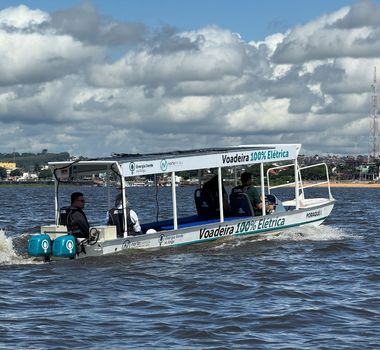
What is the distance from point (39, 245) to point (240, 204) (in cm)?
648

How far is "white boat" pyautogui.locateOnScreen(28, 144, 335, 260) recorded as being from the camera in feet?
67.2

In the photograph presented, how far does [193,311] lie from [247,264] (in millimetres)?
5918

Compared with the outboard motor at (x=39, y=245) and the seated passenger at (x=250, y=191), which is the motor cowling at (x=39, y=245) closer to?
the outboard motor at (x=39, y=245)

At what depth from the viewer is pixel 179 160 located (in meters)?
22.7

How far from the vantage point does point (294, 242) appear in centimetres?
2489

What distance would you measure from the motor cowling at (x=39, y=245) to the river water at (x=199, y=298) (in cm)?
32

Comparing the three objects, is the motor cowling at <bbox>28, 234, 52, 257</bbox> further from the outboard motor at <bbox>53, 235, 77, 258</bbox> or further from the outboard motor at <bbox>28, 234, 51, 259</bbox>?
the outboard motor at <bbox>53, 235, 77, 258</bbox>

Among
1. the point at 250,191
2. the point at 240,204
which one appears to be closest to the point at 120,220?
the point at 240,204

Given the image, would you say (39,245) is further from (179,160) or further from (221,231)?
(221,231)

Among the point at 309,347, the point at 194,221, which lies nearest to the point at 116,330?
the point at 309,347

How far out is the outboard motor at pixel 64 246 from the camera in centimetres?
2000

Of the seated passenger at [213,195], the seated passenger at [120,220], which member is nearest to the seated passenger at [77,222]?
the seated passenger at [120,220]

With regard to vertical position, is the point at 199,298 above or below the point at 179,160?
below

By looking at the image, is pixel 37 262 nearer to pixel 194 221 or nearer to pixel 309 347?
pixel 194 221
